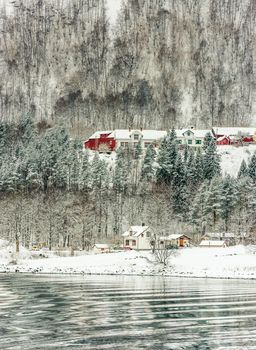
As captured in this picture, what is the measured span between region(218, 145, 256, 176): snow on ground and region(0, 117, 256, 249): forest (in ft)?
23.7

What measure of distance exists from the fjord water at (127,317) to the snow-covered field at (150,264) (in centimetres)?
1747

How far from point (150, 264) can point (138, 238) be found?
25.9 metres

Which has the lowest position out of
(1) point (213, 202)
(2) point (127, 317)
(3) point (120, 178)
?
(2) point (127, 317)

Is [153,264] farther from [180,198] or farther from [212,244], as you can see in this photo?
[180,198]

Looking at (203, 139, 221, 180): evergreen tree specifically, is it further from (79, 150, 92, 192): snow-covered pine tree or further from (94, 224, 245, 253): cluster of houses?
(94, 224, 245, 253): cluster of houses

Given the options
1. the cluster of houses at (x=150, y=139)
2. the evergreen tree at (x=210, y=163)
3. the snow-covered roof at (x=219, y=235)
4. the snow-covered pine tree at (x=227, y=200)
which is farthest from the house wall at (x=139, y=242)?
the cluster of houses at (x=150, y=139)

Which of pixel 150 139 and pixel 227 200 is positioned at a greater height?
pixel 150 139

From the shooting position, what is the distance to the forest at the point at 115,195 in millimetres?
106688

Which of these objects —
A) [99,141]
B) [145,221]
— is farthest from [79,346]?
[99,141]

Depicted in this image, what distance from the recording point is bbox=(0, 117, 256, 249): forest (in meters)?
107

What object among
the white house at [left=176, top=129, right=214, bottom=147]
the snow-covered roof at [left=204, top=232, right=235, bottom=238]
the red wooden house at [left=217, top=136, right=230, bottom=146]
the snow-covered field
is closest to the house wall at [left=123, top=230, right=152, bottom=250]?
the snow-covered roof at [left=204, top=232, right=235, bottom=238]

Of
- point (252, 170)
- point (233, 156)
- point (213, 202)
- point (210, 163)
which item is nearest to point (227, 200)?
point (213, 202)

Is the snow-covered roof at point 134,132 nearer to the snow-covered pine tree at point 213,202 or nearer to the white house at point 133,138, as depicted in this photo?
the white house at point 133,138

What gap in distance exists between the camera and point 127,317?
32.4 metres
